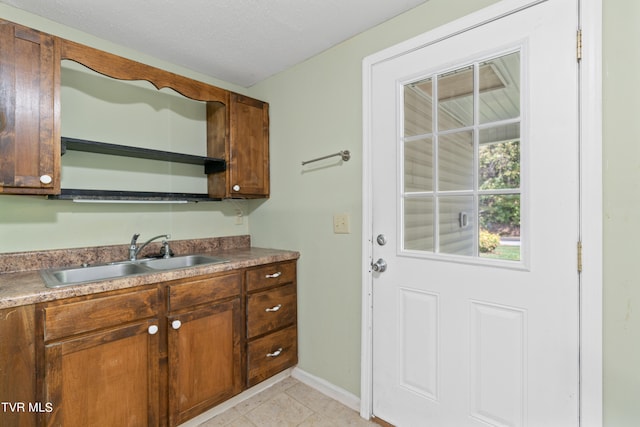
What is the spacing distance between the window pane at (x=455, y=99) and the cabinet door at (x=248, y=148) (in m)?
1.34

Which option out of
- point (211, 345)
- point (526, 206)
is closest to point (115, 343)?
point (211, 345)

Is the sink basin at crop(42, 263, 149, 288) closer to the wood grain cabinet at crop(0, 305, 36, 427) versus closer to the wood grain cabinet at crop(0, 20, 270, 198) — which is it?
the wood grain cabinet at crop(0, 305, 36, 427)

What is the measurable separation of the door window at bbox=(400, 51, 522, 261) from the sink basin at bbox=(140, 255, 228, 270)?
1.23 metres

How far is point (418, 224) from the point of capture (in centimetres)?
161

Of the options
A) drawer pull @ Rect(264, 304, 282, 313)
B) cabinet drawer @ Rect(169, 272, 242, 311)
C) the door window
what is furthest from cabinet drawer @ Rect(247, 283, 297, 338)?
the door window

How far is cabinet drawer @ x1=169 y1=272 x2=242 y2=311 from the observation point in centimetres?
161

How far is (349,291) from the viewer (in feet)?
6.31

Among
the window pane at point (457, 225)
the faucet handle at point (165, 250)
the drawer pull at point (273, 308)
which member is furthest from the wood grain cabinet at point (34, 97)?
the window pane at point (457, 225)

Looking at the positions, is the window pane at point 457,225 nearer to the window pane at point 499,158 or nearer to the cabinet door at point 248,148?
the window pane at point 499,158

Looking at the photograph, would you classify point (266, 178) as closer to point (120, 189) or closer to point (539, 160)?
point (120, 189)

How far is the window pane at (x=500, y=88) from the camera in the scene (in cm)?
131

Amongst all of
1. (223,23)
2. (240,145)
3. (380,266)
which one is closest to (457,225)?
(380,266)

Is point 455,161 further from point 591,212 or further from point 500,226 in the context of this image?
point 591,212

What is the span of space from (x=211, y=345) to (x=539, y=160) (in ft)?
6.08
